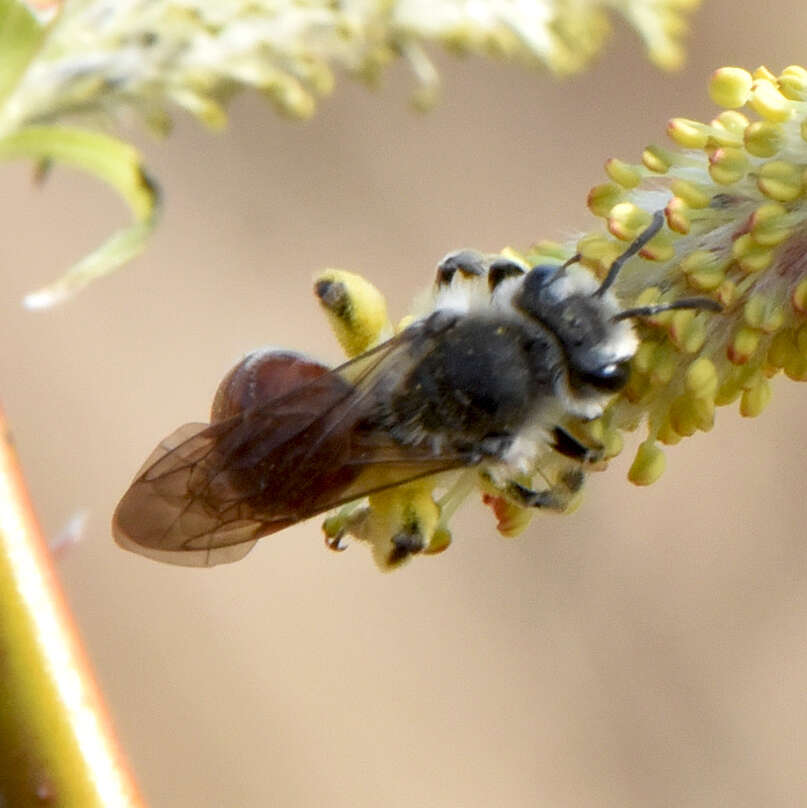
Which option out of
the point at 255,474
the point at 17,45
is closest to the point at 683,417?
the point at 255,474

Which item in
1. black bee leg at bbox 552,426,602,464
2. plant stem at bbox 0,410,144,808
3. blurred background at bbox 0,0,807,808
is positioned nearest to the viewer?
plant stem at bbox 0,410,144,808

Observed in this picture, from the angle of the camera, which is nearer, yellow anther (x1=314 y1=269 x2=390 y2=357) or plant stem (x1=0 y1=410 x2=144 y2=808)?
plant stem (x1=0 y1=410 x2=144 y2=808)

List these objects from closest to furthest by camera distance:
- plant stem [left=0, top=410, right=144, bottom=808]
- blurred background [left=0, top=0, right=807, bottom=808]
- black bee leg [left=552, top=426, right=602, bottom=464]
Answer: plant stem [left=0, top=410, right=144, bottom=808]
black bee leg [left=552, top=426, right=602, bottom=464]
blurred background [left=0, top=0, right=807, bottom=808]

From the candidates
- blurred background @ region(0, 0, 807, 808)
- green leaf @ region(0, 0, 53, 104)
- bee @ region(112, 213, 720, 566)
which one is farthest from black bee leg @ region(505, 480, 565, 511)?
blurred background @ region(0, 0, 807, 808)

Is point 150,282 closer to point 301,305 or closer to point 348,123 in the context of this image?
point 301,305

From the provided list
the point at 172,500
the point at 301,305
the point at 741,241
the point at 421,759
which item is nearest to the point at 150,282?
the point at 301,305

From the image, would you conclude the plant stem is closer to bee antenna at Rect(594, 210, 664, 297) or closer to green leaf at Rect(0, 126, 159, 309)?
green leaf at Rect(0, 126, 159, 309)
